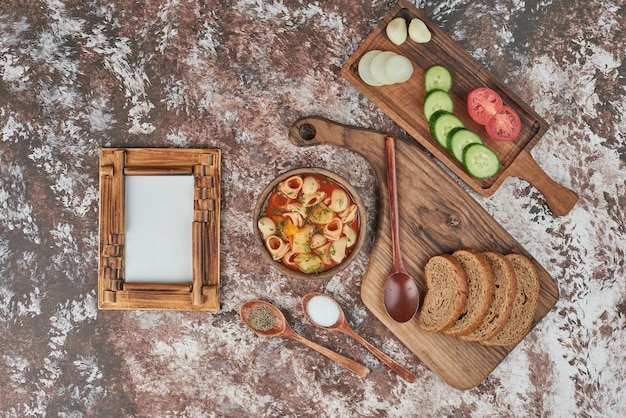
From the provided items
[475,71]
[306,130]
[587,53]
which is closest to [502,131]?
[475,71]

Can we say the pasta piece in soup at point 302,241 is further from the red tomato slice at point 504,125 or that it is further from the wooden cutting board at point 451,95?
the red tomato slice at point 504,125

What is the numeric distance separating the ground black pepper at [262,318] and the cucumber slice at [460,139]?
3.76ft

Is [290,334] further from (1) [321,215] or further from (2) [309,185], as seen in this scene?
(2) [309,185]

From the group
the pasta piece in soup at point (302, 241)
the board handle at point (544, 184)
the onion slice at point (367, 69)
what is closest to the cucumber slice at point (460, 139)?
the board handle at point (544, 184)

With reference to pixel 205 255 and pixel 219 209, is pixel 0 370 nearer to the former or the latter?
pixel 205 255

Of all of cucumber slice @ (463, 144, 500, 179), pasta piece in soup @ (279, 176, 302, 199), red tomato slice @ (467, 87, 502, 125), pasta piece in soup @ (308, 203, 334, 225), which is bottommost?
pasta piece in soup @ (308, 203, 334, 225)

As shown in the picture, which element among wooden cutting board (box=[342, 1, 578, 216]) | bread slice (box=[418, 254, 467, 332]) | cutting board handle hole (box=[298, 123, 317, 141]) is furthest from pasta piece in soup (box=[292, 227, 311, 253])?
wooden cutting board (box=[342, 1, 578, 216])

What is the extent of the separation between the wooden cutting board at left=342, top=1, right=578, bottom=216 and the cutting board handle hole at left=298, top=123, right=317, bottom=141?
290mm

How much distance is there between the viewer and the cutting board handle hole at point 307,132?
2.42 meters

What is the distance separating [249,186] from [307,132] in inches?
15.2

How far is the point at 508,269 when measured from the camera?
7.45 feet

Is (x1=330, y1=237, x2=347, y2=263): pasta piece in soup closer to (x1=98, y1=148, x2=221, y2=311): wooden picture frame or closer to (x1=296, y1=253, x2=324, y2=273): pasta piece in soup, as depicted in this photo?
(x1=296, y1=253, x2=324, y2=273): pasta piece in soup

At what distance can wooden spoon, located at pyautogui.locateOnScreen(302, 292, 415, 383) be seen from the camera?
2463 millimetres

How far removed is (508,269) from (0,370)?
2.53 m
